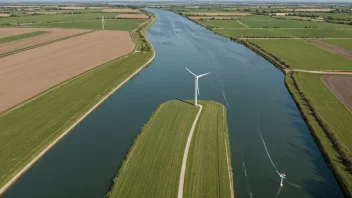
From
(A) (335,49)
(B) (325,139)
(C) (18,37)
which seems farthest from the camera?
(C) (18,37)

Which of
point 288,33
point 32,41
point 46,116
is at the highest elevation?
point 288,33

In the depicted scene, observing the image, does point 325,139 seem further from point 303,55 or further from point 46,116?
point 303,55

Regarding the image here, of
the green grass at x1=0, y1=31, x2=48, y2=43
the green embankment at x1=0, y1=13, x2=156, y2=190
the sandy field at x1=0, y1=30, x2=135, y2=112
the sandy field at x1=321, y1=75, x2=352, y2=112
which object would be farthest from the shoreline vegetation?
the green grass at x1=0, y1=31, x2=48, y2=43

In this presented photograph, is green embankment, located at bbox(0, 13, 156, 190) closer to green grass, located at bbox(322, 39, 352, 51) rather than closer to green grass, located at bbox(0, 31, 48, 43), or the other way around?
green grass, located at bbox(0, 31, 48, 43)

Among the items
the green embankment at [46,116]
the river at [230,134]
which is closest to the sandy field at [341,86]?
the river at [230,134]

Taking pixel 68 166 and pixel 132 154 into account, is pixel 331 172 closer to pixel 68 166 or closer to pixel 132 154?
pixel 132 154

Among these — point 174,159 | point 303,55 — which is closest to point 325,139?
point 174,159

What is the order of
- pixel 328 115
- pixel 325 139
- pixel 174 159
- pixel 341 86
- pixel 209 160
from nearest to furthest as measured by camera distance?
1. pixel 174 159
2. pixel 209 160
3. pixel 325 139
4. pixel 328 115
5. pixel 341 86
